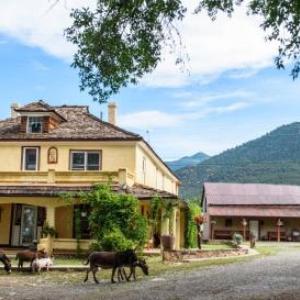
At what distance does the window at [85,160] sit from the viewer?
32.0m

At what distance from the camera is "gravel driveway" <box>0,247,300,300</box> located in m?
14.7

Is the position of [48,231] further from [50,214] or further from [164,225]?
[164,225]

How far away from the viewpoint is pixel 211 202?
6141 centimetres

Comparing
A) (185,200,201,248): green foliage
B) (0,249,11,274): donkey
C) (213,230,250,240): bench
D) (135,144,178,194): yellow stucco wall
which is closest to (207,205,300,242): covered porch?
(213,230,250,240): bench

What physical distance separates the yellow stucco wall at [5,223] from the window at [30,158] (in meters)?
2.89

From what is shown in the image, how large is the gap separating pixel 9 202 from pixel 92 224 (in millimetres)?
4926

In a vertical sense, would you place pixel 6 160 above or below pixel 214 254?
above

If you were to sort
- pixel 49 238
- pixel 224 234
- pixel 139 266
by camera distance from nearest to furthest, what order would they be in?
1. pixel 139 266
2. pixel 49 238
3. pixel 224 234

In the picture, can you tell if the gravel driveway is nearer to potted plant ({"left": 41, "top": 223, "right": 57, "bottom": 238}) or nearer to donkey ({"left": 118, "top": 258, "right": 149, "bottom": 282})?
donkey ({"left": 118, "top": 258, "right": 149, "bottom": 282})

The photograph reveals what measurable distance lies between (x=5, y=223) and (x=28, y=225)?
48.3 inches

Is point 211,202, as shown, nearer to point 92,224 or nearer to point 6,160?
point 6,160

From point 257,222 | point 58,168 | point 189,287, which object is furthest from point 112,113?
point 257,222

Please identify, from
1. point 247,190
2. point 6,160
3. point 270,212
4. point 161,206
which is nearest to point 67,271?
point 161,206

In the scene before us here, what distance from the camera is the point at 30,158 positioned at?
3269cm
